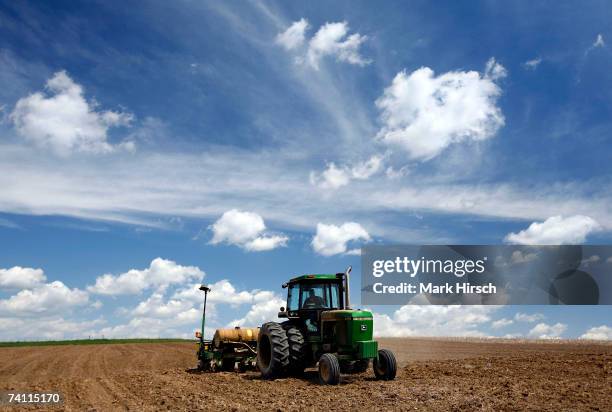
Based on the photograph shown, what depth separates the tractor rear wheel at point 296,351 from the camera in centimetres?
1672

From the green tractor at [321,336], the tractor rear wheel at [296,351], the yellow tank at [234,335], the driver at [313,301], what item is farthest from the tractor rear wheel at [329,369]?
the yellow tank at [234,335]

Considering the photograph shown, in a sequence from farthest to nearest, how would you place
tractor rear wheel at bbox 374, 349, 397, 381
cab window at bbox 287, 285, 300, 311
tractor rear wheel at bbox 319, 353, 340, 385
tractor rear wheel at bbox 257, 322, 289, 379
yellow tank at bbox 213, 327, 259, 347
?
yellow tank at bbox 213, 327, 259, 347 → cab window at bbox 287, 285, 300, 311 → tractor rear wheel at bbox 257, 322, 289, 379 → tractor rear wheel at bbox 374, 349, 397, 381 → tractor rear wheel at bbox 319, 353, 340, 385

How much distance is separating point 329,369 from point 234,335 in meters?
6.45

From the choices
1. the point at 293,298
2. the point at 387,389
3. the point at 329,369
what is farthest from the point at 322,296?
the point at 387,389

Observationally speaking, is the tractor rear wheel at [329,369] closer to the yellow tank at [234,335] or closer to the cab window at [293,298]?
the cab window at [293,298]

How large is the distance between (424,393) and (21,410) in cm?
925

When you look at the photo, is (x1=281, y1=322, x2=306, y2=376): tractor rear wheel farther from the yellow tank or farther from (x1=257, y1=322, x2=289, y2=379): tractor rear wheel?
the yellow tank

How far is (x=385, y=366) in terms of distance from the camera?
15.9 metres

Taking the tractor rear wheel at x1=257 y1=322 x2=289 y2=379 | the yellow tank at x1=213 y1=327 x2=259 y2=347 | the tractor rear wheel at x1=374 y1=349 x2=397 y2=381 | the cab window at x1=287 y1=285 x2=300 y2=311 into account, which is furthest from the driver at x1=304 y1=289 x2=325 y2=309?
the yellow tank at x1=213 y1=327 x2=259 y2=347

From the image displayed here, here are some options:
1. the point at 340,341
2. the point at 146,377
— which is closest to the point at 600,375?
the point at 340,341

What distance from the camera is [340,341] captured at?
1611cm

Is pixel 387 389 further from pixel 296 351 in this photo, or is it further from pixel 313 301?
pixel 313 301

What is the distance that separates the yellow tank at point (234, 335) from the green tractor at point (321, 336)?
8.66 feet

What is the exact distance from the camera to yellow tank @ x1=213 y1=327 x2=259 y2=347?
20422 mm
